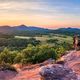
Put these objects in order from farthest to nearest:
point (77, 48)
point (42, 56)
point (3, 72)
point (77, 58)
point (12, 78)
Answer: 1. point (42, 56)
2. point (77, 48)
3. point (77, 58)
4. point (3, 72)
5. point (12, 78)

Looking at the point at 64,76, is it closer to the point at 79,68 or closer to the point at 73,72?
the point at 73,72

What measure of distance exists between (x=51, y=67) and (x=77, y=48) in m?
15.8

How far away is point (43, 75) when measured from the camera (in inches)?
765

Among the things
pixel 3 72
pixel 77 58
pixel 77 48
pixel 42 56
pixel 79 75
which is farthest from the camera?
pixel 42 56

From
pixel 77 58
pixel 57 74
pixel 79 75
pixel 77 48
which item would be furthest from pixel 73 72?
pixel 77 48

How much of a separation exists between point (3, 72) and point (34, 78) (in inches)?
167

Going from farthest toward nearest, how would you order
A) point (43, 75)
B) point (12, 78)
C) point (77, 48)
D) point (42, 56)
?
point (42, 56), point (77, 48), point (12, 78), point (43, 75)

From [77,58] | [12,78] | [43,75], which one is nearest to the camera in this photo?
[43,75]

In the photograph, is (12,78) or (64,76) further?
(12,78)

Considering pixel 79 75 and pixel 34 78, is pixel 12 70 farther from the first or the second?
pixel 79 75

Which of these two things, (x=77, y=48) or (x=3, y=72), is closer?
(x=3, y=72)

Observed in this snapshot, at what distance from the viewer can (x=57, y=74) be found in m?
19.9

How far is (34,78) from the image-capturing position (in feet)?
70.1

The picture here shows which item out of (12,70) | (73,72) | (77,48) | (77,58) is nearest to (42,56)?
(77,48)
